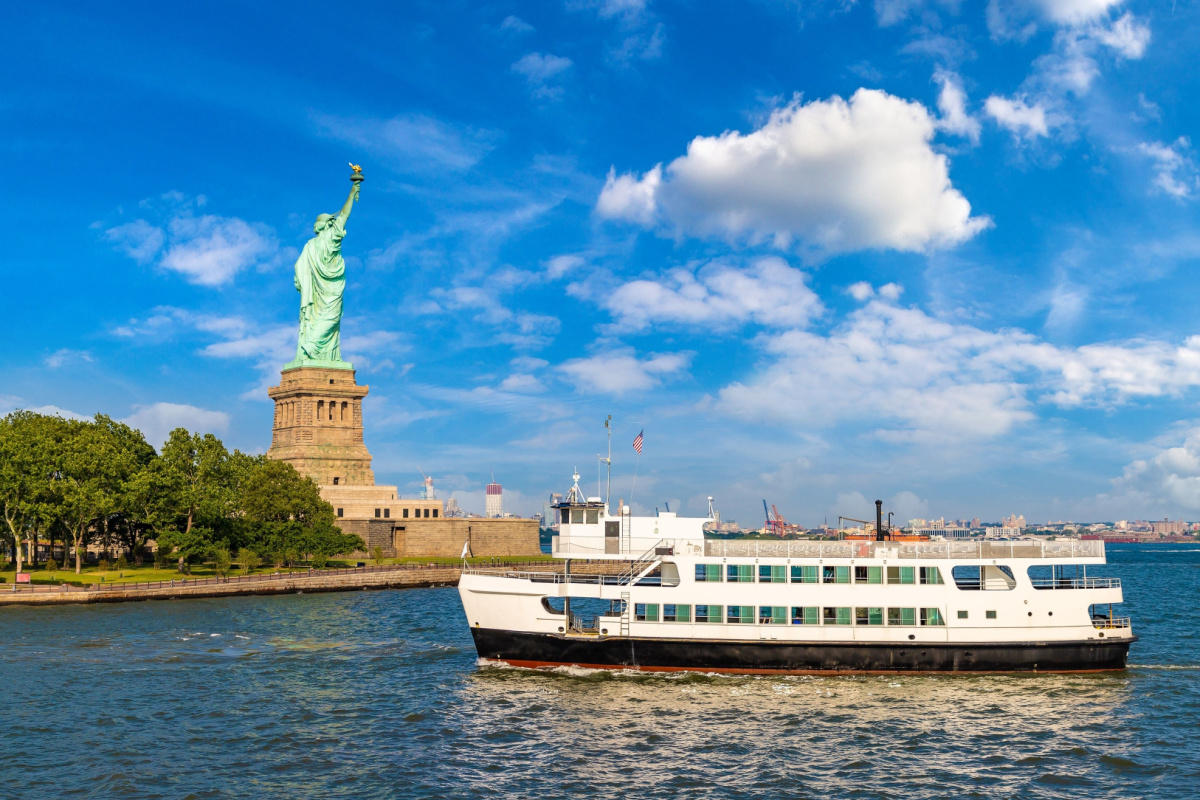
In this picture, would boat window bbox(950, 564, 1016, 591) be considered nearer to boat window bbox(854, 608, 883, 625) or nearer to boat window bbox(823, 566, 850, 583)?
boat window bbox(854, 608, 883, 625)

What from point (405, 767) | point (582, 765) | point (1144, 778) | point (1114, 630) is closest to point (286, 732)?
point (405, 767)

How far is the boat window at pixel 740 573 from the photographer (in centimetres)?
4664

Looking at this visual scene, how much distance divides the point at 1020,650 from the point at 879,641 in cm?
670

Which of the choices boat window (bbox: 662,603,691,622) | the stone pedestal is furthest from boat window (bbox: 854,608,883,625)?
the stone pedestal

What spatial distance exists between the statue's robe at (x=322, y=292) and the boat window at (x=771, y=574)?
98.9m

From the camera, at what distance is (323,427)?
12912 cm

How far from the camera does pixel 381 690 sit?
145 ft

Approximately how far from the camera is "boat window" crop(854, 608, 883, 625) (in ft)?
150

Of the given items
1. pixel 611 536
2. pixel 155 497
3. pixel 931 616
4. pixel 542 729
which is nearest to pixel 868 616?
pixel 931 616

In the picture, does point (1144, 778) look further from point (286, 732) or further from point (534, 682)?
point (286, 732)

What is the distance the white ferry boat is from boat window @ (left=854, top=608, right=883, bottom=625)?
101 mm

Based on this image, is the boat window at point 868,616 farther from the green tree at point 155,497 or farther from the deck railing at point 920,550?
the green tree at point 155,497

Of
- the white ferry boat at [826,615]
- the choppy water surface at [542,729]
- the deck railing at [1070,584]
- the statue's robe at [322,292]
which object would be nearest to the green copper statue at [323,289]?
the statue's robe at [322,292]

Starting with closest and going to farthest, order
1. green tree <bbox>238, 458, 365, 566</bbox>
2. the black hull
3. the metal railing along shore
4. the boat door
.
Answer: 1. the black hull
2. the boat door
3. the metal railing along shore
4. green tree <bbox>238, 458, 365, 566</bbox>
